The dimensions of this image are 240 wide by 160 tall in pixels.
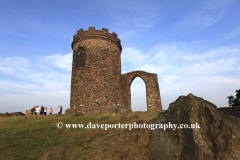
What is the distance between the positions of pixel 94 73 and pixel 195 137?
12136 mm

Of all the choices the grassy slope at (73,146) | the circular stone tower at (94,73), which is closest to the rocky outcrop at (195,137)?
the grassy slope at (73,146)

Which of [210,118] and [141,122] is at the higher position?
[210,118]

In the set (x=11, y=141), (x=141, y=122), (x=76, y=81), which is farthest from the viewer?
(x=76, y=81)

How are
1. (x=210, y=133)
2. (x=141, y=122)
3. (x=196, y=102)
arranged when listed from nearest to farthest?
(x=210, y=133) < (x=196, y=102) < (x=141, y=122)

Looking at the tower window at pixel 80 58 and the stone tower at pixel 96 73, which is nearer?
the stone tower at pixel 96 73

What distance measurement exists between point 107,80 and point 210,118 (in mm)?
11607

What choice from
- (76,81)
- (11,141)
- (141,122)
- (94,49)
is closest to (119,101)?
(76,81)

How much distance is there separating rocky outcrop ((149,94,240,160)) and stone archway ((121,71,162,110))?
12916 mm

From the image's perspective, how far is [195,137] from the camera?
3.87 meters

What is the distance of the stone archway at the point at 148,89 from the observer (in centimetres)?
1780

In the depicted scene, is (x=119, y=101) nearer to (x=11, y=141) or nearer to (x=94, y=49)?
(x=94, y=49)

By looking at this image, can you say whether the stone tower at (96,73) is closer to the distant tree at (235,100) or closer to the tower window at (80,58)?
the tower window at (80,58)

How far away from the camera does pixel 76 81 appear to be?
15156 mm

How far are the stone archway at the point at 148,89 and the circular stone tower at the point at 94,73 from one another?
2.22 metres
